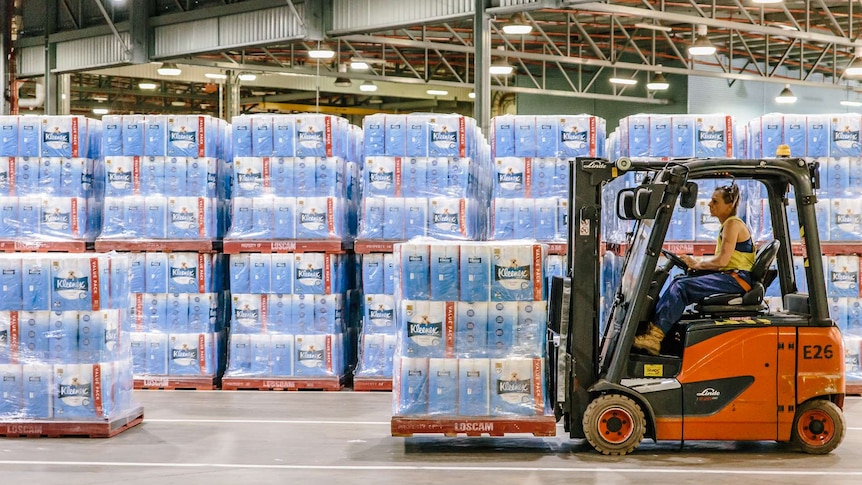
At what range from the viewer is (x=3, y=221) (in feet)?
38.2

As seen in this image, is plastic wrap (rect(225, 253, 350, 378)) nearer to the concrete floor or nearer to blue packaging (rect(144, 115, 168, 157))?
blue packaging (rect(144, 115, 168, 157))

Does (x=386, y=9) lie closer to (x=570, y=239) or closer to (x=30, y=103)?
(x=570, y=239)

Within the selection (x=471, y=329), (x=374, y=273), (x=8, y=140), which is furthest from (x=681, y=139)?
(x=8, y=140)

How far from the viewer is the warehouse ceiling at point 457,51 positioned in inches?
854

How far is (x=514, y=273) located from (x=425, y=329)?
0.82m

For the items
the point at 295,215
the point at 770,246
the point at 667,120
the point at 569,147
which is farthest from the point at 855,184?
the point at 295,215

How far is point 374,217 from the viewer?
37.9 ft

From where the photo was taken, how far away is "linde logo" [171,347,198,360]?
11531 mm

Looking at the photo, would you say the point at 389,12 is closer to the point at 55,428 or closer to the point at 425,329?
the point at 425,329

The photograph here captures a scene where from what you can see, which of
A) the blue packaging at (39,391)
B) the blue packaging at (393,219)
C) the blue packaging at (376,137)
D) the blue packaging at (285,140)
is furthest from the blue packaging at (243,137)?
the blue packaging at (39,391)

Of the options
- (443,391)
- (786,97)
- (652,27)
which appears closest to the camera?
(443,391)

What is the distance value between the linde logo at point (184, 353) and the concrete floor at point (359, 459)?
202 cm

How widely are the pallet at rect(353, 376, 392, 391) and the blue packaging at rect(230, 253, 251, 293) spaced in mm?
1578

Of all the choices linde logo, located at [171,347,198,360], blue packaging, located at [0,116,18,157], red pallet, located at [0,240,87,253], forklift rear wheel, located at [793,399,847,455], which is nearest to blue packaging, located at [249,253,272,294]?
linde logo, located at [171,347,198,360]
